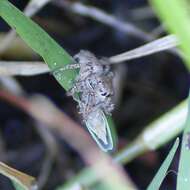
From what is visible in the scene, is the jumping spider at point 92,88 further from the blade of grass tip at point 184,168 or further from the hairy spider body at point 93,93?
the blade of grass tip at point 184,168

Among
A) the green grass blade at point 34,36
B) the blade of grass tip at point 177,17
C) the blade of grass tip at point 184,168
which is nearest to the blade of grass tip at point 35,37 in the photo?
the green grass blade at point 34,36

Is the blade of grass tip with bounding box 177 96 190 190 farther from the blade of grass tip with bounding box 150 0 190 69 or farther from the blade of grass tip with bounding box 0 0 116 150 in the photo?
the blade of grass tip with bounding box 150 0 190 69

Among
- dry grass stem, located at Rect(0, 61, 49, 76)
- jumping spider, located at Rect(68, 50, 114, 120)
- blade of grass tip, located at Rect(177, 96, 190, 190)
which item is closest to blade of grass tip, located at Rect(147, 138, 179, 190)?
blade of grass tip, located at Rect(177, 96, 190, 190)

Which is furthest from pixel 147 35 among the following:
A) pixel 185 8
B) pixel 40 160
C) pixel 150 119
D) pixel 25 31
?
pixel 185 8

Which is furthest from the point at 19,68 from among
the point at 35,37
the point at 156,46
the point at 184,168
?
the point at 184,168

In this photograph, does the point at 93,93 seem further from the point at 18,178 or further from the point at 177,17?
the point at 177,17

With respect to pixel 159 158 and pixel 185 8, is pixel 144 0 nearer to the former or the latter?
pixel 159 158
